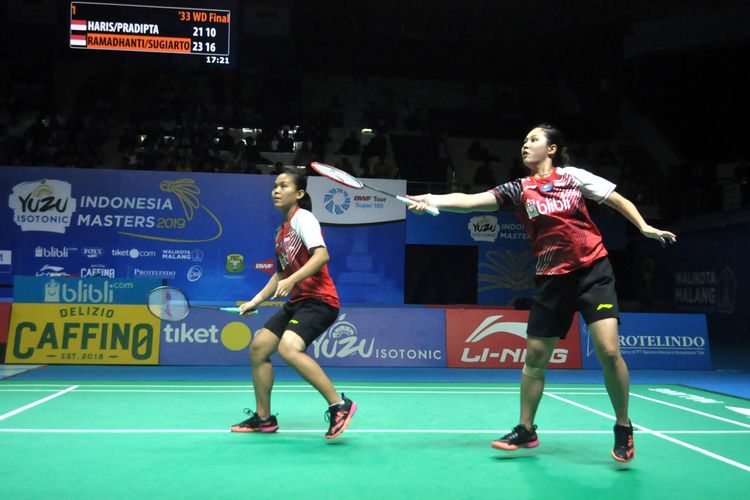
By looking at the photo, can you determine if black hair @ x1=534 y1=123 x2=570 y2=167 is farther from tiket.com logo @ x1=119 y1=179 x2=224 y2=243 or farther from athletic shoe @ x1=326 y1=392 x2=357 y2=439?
tiket.com logo @ x1=119 y1=179 x2=224 y2=243

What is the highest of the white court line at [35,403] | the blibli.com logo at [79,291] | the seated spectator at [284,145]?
the seated spectator at [284,145]

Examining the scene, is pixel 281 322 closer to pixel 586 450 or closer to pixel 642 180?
pixel 586 450

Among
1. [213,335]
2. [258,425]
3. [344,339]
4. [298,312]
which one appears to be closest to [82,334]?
[213,335]

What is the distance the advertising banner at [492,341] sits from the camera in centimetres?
919

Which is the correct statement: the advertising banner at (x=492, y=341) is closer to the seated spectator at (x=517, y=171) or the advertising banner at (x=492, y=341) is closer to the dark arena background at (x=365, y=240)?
the dark arena background at (x=365, y=240)

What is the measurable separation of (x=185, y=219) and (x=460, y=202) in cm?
1118

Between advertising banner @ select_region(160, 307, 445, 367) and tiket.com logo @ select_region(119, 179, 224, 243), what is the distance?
521 cm

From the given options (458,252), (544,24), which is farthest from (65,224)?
(544,24)

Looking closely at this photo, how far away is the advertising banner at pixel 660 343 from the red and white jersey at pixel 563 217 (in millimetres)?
5529

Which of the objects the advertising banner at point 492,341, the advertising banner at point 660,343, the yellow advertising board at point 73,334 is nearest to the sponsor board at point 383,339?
the advertising banner at point 492,341

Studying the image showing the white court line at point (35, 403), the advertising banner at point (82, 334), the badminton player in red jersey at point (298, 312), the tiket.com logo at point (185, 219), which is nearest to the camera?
the badminton player in red jersey at point (298, 312)

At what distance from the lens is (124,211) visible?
45.9 ft

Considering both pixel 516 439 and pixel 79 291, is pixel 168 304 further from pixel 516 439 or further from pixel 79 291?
pixel 79 291

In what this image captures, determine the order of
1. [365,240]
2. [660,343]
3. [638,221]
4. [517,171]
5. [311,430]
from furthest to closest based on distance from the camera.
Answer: [517,171], [365,240], [660,343], [311,430], [638,221]
